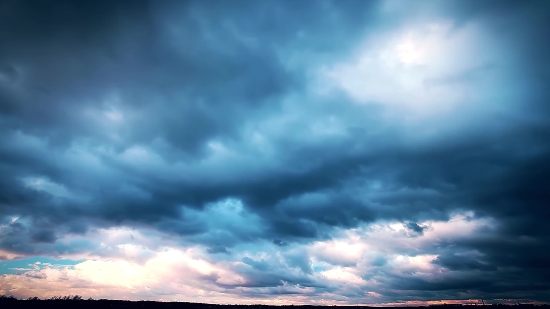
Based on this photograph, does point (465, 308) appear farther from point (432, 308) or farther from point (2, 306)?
point (2, 306)

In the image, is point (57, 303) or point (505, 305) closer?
point (57, 303)

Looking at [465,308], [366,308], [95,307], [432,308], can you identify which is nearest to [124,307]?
[95,307]

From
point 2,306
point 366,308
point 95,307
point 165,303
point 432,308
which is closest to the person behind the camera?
point 2,306

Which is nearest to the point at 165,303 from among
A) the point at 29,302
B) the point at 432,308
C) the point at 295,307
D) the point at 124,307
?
the point at 124,307

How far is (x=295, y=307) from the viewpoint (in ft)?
292

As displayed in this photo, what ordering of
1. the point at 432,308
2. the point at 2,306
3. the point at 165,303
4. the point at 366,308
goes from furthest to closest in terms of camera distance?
the point at 366,308
the point at 432,308
the point at 165,303
the point at 2,306

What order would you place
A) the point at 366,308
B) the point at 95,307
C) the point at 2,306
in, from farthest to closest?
the point at 366,308, the point at 95,307, the point at 2,306

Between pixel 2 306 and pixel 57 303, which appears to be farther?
pixel 57 303

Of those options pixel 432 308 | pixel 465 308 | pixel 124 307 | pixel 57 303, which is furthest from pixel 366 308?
pixel 57 303

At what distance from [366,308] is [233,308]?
3973cm

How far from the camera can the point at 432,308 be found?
83938mm

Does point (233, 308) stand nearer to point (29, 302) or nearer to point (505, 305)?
point (29, 302)

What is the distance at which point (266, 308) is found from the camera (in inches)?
3260

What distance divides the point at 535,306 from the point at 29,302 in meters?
117
